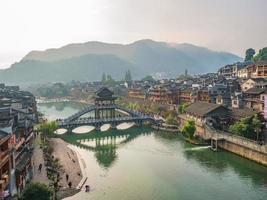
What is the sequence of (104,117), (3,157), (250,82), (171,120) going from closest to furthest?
(3,157) → (171,120) → (104,117) → (250,82)

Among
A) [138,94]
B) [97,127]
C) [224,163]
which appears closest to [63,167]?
[224,163]

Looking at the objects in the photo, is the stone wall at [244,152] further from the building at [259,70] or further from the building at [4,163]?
the building at [259,70]

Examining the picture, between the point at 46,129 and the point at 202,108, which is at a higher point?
the point at 202,108

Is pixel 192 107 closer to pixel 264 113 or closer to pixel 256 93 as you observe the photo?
pixel 256 93

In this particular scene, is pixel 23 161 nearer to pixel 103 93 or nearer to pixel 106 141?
pixel 106 141

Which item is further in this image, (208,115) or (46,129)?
(208,115)

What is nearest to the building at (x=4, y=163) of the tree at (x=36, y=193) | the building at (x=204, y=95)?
the tree at (x=36, y=193)

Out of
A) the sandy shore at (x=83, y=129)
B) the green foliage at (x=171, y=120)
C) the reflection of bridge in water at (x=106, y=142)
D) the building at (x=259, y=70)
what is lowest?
the reflection of bridge in water at (x=106, y=142)
